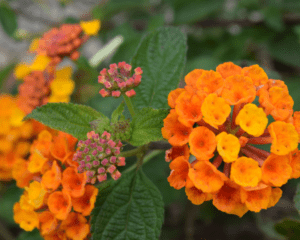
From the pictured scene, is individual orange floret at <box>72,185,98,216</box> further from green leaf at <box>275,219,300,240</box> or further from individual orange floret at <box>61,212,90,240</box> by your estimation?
green leaf at <box>275,219,300,240</box>

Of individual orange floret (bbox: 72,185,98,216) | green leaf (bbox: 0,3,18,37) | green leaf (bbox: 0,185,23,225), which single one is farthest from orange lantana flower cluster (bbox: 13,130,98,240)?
green leaf (bbox: 0,3,18,37)

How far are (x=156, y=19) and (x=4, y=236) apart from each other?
1.72 meters

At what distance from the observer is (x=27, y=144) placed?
1.50 metres

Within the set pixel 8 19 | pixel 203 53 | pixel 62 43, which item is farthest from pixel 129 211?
pixel 8 19

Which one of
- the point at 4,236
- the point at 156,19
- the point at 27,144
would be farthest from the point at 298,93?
the point at 4,236

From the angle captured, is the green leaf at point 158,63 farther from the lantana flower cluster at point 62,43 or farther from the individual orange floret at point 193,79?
the lantana flower cluster at point 62,43

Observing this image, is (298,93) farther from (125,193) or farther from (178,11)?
(125,193)

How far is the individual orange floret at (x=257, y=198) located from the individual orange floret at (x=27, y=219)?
2.13 ft

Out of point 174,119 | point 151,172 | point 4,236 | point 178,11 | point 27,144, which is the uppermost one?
point 174,119

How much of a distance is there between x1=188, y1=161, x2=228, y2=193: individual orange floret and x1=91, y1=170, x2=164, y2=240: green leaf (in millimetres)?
306

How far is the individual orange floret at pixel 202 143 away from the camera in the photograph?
71 centimetres

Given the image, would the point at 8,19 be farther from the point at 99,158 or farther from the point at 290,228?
the point at 290,228

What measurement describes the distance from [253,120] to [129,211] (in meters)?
0.54

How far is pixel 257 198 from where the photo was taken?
0.73 m
